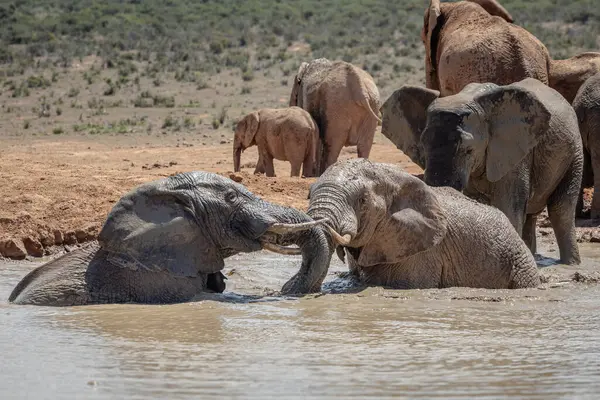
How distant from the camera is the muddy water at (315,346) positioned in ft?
17.5

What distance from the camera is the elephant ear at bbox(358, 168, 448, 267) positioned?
7.70 metres

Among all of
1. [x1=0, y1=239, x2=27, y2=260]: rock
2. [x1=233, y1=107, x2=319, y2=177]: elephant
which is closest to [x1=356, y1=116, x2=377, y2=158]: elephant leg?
[x1=233, y1=107, x2=319, y2=177]: elephant

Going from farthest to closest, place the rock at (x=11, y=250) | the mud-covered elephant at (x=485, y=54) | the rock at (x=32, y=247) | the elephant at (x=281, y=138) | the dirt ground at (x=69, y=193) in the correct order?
the elephant at (x=281, y=138)
the mud-covered elephant at (x=485, y=54)
the dirt ground at (x=69, y=193)
the rock at (x=32, y=247)
the rock at (x=11, y=250)

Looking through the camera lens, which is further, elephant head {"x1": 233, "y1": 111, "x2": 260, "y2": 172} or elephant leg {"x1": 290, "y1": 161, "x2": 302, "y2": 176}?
elephant head {"x1": 233, "y1": 111, "x2": 260, "y2": 172}

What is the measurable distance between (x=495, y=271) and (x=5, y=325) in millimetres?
3244

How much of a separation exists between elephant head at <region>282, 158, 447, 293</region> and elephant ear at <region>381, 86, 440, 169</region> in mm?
2574

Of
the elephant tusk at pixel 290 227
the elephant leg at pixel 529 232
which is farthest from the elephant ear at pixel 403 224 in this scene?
the elephant leg at pixel 529 232

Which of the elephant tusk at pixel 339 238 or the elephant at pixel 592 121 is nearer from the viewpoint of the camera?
the elephant tusk at pixel 339 238

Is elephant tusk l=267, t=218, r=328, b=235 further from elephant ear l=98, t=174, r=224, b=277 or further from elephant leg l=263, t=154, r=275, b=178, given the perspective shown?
elephant leg l=263, t=154, r=275, b=178

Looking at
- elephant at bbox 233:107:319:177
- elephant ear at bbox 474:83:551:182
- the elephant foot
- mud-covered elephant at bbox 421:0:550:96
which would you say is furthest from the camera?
elephant at bbox 233:107:319:177

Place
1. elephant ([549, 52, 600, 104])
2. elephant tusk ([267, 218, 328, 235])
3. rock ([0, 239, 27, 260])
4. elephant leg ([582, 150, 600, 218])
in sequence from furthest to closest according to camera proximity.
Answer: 1. elephant ([549, 52, 600, 104])
2. elephant leg ([582, 150, 600, 218])
3. rock ([0, 239, 27, 260])
4. elephant tusk ([267, 218, 328, 235])

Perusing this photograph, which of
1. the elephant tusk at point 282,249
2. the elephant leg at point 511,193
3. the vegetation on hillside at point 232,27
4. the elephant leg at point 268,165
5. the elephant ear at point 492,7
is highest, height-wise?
the elephant ear at point 492,7

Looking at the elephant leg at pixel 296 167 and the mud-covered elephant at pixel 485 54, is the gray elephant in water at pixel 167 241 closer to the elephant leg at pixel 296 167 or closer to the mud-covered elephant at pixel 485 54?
the mud-covered elephant at pixel 485 54

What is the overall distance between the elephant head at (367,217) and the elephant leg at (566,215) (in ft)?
8.45
